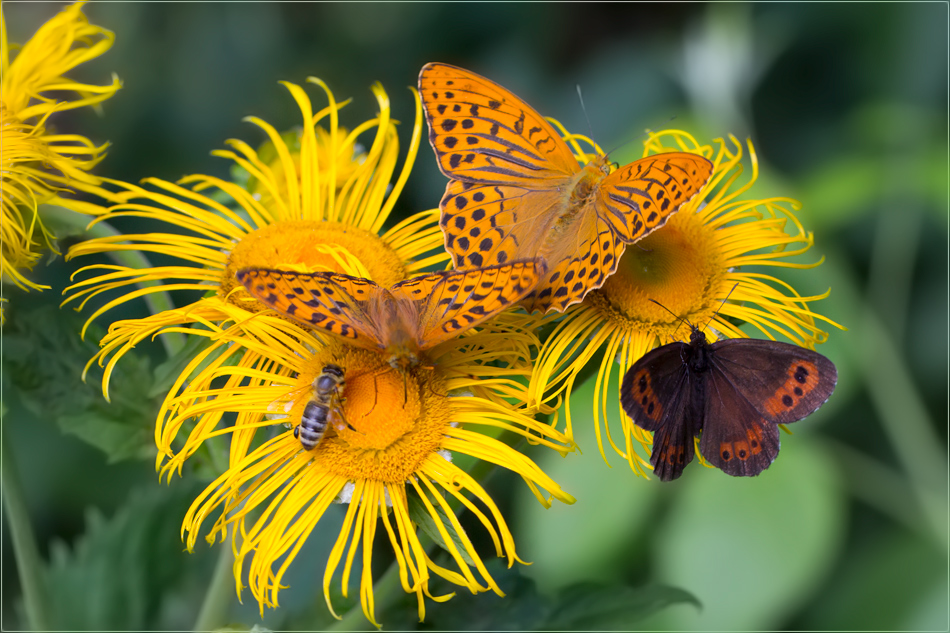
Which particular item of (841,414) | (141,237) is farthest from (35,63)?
(841,414)

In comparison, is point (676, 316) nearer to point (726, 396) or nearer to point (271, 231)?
point (726, 396)

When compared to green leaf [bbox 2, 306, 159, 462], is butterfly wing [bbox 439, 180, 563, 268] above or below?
above

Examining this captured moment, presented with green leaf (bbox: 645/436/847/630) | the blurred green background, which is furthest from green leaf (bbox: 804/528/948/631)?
green leaf (bbox: 645/436/847/630)

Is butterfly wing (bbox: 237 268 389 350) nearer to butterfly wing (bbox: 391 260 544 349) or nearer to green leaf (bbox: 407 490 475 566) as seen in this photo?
butterfly wing (bbox: 391 260 544 349)

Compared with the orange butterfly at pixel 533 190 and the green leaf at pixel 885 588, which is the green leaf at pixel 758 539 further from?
the orange butterfly at pixel 533 190

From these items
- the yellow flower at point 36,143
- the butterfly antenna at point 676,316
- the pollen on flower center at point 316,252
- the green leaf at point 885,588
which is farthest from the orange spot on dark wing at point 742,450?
the green leaf at point 885,588
